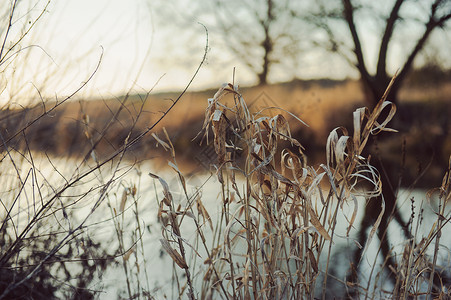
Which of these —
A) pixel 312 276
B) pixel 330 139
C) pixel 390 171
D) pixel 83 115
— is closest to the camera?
pixel 330 139

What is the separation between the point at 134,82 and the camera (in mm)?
1332

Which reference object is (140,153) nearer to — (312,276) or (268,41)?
(312,276)

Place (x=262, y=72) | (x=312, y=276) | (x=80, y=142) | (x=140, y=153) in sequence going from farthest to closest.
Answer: (x=262, y=72) < (x=140, y=153) < (x=80, y=142) < (x=312, y=276)

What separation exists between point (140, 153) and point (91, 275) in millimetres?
592

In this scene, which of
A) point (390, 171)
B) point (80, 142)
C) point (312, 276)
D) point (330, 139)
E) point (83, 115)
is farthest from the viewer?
point (390, 171)

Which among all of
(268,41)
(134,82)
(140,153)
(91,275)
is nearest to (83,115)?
(140,153)

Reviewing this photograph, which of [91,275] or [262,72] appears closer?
[91,275]

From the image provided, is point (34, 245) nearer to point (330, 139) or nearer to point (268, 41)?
point (330, 139)

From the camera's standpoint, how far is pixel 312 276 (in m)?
1.26

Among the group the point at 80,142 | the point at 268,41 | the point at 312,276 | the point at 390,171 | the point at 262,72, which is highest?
the point at 268,41

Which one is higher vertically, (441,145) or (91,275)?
(441,145)

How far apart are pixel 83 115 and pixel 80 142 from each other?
0.74ft

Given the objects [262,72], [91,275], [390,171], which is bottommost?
[91,275]

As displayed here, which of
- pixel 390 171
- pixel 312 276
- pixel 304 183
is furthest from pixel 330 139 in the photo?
pixel 390 171
